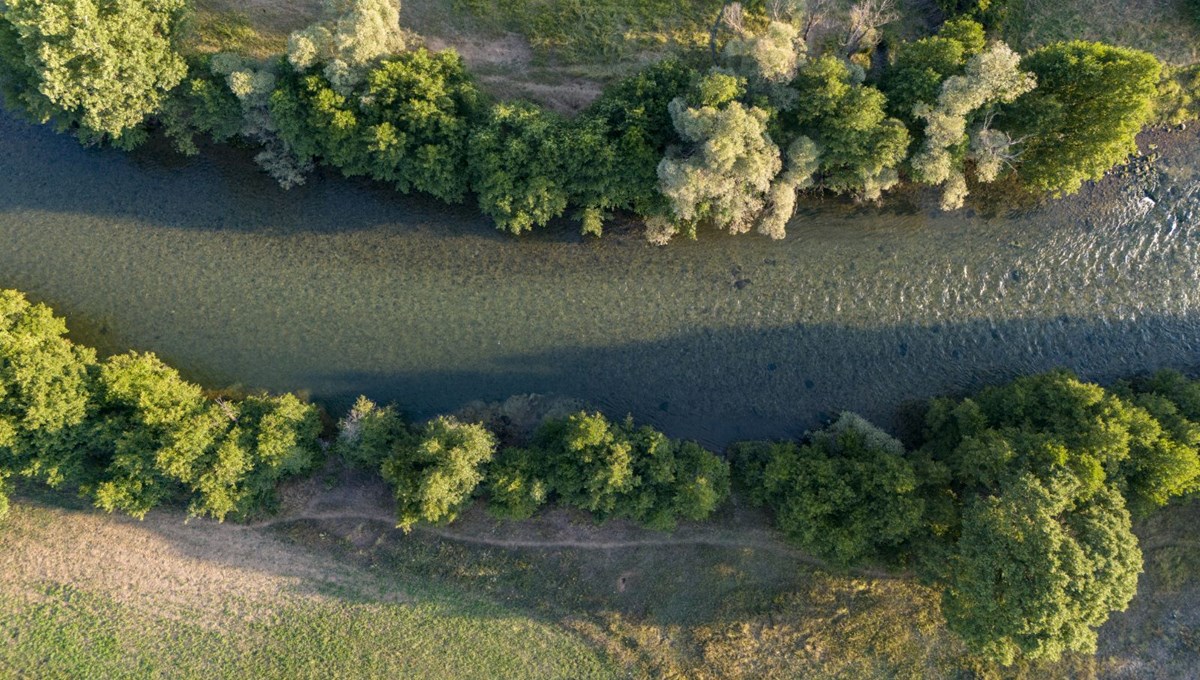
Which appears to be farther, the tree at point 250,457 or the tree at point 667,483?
the tree at point 667,483

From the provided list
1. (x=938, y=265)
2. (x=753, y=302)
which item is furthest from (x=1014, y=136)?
(x=753, y=302)

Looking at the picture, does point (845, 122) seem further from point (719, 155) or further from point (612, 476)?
point (612, 476)

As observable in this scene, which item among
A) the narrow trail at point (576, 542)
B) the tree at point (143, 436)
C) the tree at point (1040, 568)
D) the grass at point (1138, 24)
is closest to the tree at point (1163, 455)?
the tree at point (1040, 568)

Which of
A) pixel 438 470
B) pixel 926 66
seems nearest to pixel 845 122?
pixel 926 66

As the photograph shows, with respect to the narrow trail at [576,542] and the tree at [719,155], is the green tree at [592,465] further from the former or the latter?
the tree at [719,155]

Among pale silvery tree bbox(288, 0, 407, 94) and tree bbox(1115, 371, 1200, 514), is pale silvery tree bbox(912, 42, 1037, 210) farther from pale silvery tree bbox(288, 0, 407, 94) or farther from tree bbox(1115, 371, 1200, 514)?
pale silvery tree bbox(288, 0, 407, 94)

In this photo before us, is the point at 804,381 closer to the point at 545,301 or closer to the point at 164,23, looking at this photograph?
the point at 545,301
